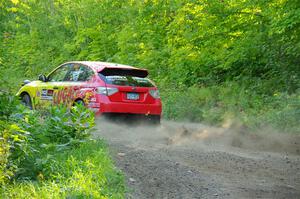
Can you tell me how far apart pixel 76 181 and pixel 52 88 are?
7483 millimetres

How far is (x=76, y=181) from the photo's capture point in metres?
6.06

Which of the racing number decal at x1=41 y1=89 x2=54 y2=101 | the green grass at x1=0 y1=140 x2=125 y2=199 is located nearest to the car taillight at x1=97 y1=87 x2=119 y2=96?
the racing number decal at x1=41 y1=89 x2=54 y2=101

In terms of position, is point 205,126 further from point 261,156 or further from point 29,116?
point 29,116

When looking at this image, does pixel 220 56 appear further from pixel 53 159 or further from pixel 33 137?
pixel 53 159

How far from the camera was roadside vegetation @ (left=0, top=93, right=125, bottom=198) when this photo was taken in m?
5.72

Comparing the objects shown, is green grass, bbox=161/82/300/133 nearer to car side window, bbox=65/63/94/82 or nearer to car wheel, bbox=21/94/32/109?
car side window, bbox=65/63/94/82

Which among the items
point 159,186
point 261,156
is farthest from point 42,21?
point 159,186

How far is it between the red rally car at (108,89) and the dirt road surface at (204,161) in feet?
1.42

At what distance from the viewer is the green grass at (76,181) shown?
5.64 meters

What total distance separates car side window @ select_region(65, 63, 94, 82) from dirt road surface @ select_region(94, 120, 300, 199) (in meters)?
1.26

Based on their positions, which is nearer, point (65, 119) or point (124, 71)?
point (65, 119)

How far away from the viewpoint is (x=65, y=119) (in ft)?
26.8

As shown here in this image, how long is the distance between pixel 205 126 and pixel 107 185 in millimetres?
8457

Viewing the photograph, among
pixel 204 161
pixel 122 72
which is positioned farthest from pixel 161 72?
pixel 204 161
